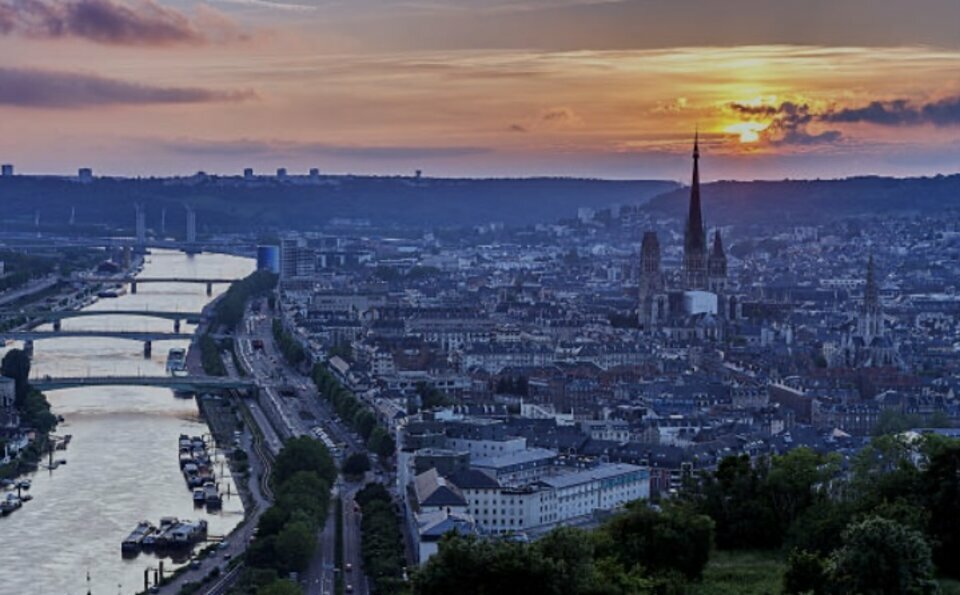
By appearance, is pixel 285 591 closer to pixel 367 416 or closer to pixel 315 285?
pixel 367 416

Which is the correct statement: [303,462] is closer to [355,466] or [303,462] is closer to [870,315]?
[355,466]

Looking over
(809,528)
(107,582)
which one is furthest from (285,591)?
(809,528)

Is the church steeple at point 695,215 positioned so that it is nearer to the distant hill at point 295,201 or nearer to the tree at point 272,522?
the tree at point 272,522

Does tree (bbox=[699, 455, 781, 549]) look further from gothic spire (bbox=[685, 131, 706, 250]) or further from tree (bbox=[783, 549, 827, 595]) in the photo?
gothic spire (bbox=[685, 131, 706, 250])

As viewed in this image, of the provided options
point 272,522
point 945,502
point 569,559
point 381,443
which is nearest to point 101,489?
point 381,443

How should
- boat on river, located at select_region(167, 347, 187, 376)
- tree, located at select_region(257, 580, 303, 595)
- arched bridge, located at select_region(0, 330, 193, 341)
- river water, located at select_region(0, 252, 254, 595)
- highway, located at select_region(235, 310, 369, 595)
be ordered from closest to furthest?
tree, located at select_region(257, 580, 303, 595) < highway, located at select_region(235, 310, 369, 595) < river water, located at select_region(0, 252, 254, 595) < boat on river, located at select_region(167, 347, 187, 376) < arched bridge, located at select_region(0, 330, 193, 341)

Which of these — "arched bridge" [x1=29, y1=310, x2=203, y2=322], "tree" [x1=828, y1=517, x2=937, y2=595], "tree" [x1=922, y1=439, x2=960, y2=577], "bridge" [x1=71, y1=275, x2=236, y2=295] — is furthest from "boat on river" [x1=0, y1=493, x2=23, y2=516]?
"bridge" [x1=71, y1=275, x2=236, y2=295]
